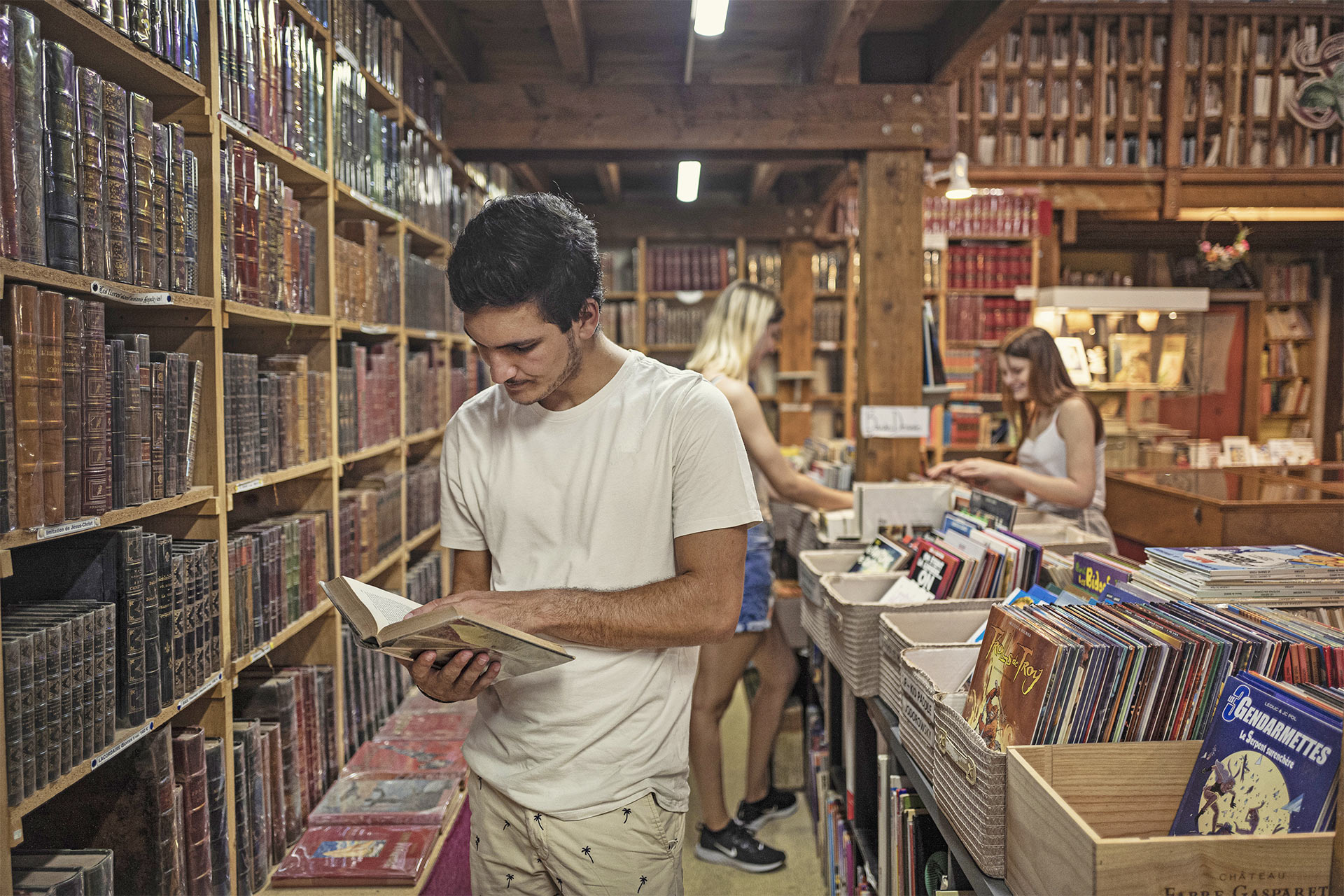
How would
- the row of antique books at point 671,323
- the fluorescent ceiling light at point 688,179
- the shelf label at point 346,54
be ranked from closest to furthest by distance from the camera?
the shelf label at point 346,54 < the fluorescent ceiling light at point 688,179 < the row of antique books at point 671,323

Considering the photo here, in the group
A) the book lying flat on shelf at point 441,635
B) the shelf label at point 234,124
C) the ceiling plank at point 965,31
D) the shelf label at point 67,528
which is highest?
the ceiling plank at point 965,31

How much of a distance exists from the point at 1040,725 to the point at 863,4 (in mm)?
2465

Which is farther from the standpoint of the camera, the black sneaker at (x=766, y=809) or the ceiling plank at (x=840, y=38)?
the black sneaker at (x=766, y=809)

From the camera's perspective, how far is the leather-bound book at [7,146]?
1.14 m

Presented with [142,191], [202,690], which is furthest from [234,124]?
[202,690]

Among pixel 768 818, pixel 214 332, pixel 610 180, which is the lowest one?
pixel 768 818

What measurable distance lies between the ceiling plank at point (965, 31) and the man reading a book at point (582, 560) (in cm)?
214

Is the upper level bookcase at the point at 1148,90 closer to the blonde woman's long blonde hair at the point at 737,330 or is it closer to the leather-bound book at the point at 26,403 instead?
the blonde woman's long blonde hair at the point at 737,330

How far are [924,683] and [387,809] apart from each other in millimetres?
1444

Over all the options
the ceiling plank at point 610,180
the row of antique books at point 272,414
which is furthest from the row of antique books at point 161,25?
the ceiling plank at point 610,180

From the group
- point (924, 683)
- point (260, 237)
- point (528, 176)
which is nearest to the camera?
point (924, 683)

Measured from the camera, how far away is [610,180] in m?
5.88

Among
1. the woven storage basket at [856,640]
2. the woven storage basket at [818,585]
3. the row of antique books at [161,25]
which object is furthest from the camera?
the woven storage basket at [818,585]

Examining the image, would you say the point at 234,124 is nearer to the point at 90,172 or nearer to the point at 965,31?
the point at 90,172
